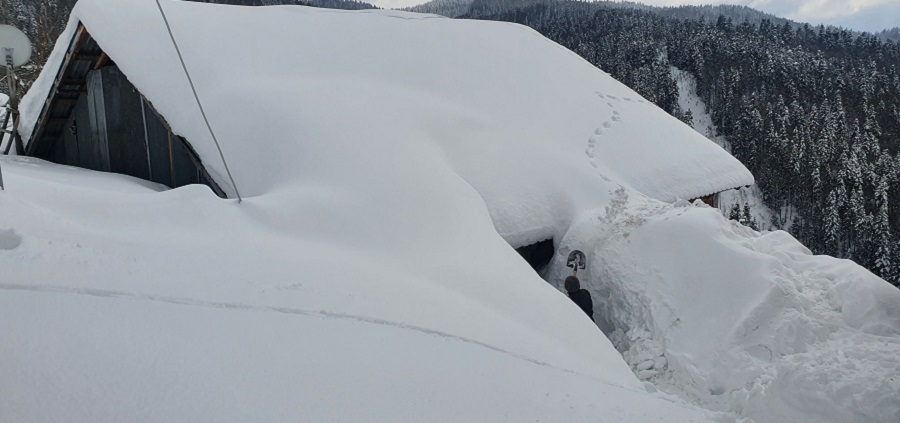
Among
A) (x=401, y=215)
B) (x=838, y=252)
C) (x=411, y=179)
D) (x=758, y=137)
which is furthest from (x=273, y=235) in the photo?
(x=758, y=137)

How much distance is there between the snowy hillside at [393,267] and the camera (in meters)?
3.04

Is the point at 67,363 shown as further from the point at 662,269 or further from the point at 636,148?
the point at 636,148

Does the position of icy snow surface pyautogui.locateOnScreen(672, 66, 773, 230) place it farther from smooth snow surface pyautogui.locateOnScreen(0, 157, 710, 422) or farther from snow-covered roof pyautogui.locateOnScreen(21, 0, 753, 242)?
smooth snow surface pyautogui.locateOnScreen(0, 157, 710, 422)

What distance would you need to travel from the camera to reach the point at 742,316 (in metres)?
5.61

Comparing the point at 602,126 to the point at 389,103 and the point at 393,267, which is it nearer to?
the point at 389,103

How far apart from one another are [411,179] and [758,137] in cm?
7005

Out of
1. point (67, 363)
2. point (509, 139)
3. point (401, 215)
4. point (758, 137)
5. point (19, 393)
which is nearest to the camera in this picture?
point (19, 393)

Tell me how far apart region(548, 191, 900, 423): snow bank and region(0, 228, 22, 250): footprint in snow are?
17.6 feet

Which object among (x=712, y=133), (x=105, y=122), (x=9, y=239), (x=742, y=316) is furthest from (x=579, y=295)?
(x=712, y=133)

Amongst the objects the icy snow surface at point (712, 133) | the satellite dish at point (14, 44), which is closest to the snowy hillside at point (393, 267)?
the satellite dish at point (14, 44)

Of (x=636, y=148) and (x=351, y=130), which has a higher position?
(x=351, y=130)

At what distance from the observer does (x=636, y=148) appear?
34.0ft

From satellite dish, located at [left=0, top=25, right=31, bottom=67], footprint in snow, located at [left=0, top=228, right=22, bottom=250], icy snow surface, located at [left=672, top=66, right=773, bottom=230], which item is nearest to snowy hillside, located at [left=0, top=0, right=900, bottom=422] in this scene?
footprint in snow, located at [left=0, top=228, right=22, bottom=250]

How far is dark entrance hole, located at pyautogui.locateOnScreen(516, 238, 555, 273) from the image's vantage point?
8359mm
